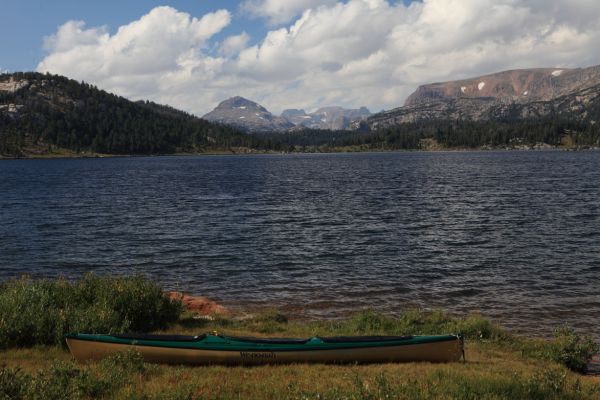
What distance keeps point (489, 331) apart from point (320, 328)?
320 inches

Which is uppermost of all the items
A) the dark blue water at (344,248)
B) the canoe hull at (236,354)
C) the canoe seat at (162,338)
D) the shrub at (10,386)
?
the shrub at (10,386)

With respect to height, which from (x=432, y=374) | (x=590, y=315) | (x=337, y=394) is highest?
(x=337, y=394)

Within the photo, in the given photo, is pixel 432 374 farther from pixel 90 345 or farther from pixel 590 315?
pixel 590 315

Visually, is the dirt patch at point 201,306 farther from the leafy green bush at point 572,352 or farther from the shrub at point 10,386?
the leafy green bush at point 572,352

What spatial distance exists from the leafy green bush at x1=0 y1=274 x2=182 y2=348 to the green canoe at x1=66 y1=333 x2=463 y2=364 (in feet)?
7.52

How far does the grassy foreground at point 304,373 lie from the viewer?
487 inches

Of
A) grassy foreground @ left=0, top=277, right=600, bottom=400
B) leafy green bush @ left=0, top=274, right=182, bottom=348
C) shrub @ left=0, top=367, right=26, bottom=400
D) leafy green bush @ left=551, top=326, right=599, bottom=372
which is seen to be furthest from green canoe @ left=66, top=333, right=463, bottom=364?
leafy green bush @ left=551, top=326, right=599, bottom=372

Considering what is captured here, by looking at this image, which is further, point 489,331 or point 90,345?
point 489,331

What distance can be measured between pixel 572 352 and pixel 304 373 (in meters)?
11.9

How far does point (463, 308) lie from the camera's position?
95.6ft

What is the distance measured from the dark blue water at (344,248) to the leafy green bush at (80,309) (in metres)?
9.34

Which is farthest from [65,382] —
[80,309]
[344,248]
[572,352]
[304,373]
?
[344,248]

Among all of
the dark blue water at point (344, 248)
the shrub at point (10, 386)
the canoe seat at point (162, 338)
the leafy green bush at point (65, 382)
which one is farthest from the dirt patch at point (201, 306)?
the shrub at point (10, 386)

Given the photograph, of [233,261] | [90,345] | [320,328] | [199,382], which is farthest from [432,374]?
[233,261]
